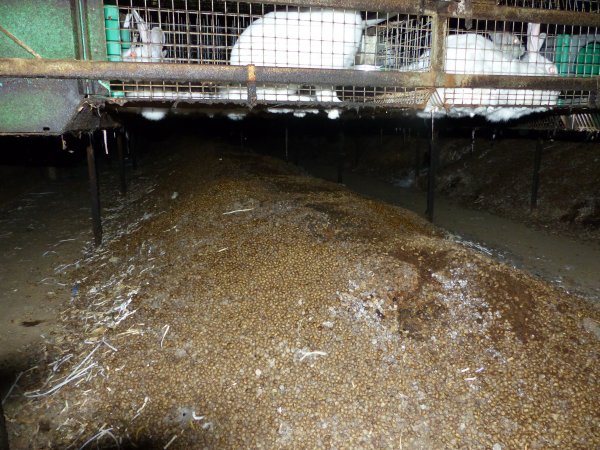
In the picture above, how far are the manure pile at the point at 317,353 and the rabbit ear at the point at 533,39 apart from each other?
2.00 metres

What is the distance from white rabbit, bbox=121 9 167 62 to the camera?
2691 mm

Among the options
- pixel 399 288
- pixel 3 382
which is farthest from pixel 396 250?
pixel 3 382

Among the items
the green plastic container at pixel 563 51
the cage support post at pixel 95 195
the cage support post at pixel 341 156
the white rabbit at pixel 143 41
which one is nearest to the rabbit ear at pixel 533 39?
the green plastic container at pixel 563 51

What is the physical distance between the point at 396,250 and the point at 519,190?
22.1ft

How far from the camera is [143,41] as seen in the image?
2867 millimetres

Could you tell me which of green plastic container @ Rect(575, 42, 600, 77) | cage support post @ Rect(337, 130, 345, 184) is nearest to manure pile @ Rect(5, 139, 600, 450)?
green plastic container @ Rect(575, 42, 600, 77)

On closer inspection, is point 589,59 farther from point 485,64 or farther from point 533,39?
point 485,64

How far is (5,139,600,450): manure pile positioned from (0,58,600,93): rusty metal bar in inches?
78.9

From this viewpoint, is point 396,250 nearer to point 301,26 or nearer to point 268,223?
point 268,223

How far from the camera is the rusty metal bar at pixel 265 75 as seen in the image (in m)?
2.00

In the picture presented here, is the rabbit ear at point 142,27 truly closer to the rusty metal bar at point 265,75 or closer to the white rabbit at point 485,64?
the rusty metal bar at point 265,75

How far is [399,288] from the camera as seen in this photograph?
13.2 ft

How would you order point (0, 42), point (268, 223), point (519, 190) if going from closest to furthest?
1. point (0, 42)
2. point (268, 223)
3. point (519, 190)

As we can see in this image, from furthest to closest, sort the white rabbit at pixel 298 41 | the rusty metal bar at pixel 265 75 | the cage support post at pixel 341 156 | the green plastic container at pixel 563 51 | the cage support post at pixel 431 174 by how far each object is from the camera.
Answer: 1. the cage support post at pixel 341 156
2. the cage support post at pixel 431 174
3. the green plastic container at pixel 563 51
4. the white rabbit at pixel 298 41
5. the rusty metal bar at pixel 265 75
